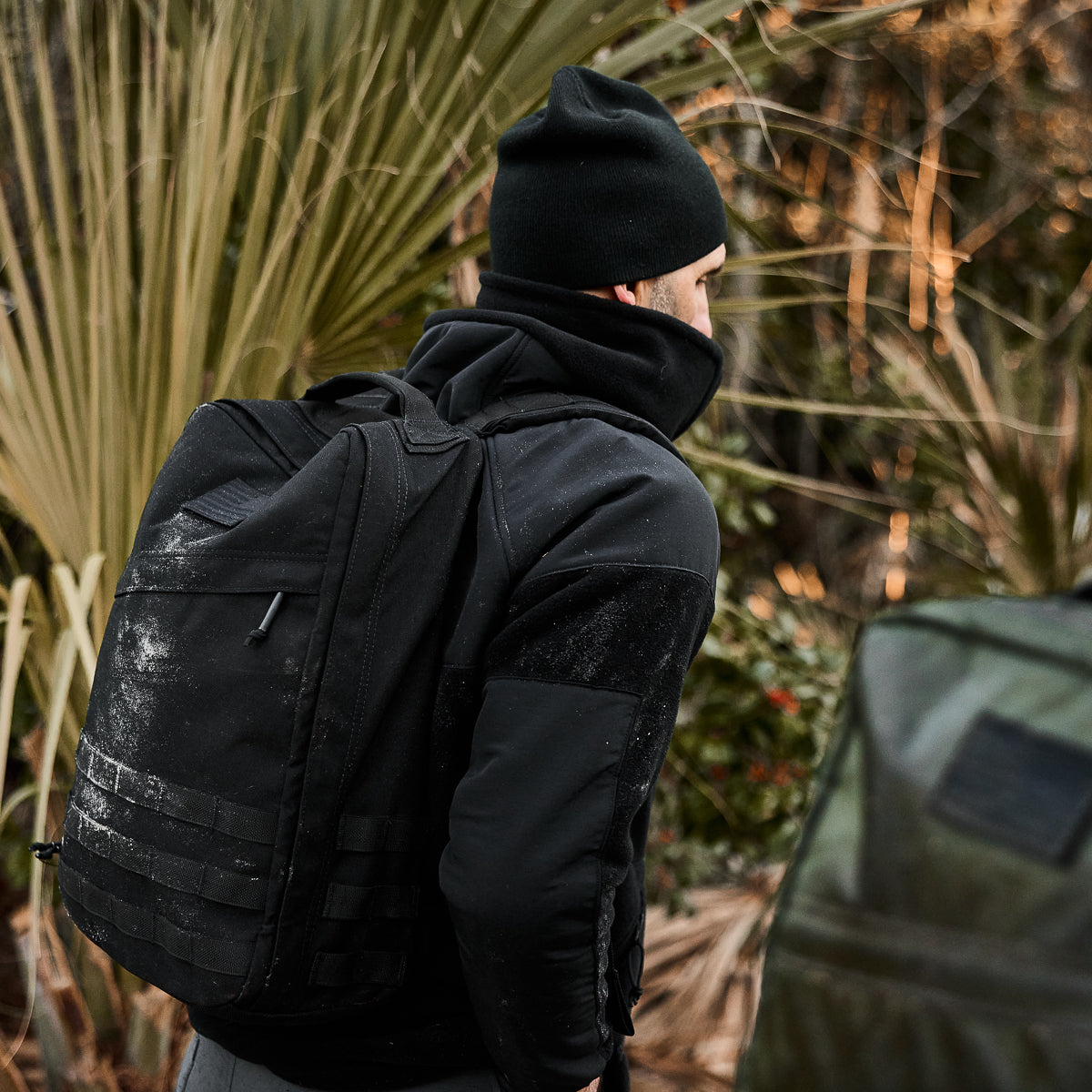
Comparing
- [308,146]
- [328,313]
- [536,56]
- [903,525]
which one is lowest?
[903,525]

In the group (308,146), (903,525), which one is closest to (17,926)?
(308,146)

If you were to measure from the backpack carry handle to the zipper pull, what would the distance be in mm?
194

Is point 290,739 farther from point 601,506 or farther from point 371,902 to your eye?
point 601,506

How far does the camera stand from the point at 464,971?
0.94m

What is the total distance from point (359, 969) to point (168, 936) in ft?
0.52

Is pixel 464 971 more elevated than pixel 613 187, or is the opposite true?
pixel 613 187

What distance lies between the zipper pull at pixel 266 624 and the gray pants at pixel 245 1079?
44 centimetres

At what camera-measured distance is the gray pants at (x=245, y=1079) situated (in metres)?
1.01

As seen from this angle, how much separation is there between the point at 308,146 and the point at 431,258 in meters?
0.22

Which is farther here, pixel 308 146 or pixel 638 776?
pixel 308 146

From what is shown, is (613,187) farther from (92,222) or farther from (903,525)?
(903,525)

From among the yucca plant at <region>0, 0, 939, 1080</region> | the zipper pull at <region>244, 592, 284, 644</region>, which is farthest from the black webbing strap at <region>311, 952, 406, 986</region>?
the yucca plant at <region>0, 0, 939, 1080</region>

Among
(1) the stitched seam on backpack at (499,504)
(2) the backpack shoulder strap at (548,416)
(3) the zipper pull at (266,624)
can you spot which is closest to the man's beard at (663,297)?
(2) the backpack shoulder strap at (548,416)

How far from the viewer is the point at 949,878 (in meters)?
0.45
